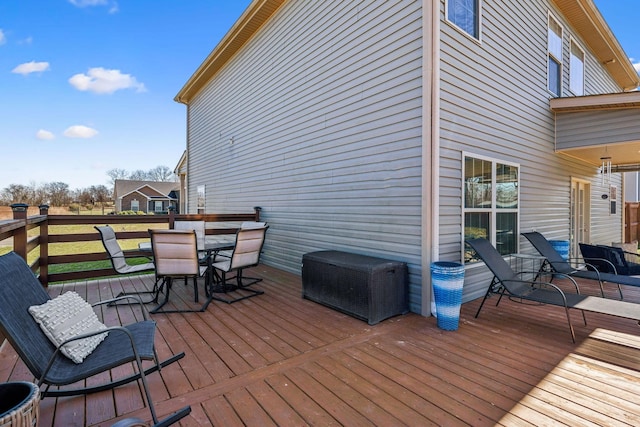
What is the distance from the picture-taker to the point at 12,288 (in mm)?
1776

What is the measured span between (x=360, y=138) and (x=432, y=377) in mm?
3236

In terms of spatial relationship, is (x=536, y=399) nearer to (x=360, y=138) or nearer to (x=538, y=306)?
(x=538, y=306)

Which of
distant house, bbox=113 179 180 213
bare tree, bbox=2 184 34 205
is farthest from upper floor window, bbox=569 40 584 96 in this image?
distant house, bbox=113 179 180 213

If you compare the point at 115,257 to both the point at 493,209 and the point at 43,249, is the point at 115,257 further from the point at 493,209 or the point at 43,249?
A: the point at 493,209

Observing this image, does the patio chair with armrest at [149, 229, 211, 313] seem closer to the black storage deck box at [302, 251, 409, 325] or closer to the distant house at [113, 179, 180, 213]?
the black storage deck box at [302, 251, 409, 325]

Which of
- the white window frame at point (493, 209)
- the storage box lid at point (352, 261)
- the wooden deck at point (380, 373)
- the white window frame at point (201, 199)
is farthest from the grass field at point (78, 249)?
the white window frame at point (493, 209)

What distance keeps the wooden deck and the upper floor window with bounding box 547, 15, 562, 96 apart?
4.83 meters

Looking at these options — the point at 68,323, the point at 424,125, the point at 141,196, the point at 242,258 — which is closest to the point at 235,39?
the point at 242,258

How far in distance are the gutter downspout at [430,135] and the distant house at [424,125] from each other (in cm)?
2

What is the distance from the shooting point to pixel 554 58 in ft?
20.2

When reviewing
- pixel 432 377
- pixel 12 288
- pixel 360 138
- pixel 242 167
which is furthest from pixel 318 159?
pixel 12 288

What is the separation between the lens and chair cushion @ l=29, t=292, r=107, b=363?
1.79 m

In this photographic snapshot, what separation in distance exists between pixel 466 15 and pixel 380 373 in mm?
4555

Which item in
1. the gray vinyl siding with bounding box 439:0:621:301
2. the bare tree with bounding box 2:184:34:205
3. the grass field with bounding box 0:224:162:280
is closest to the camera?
the gray vinyl siding with bounding box 439:0:621:301
